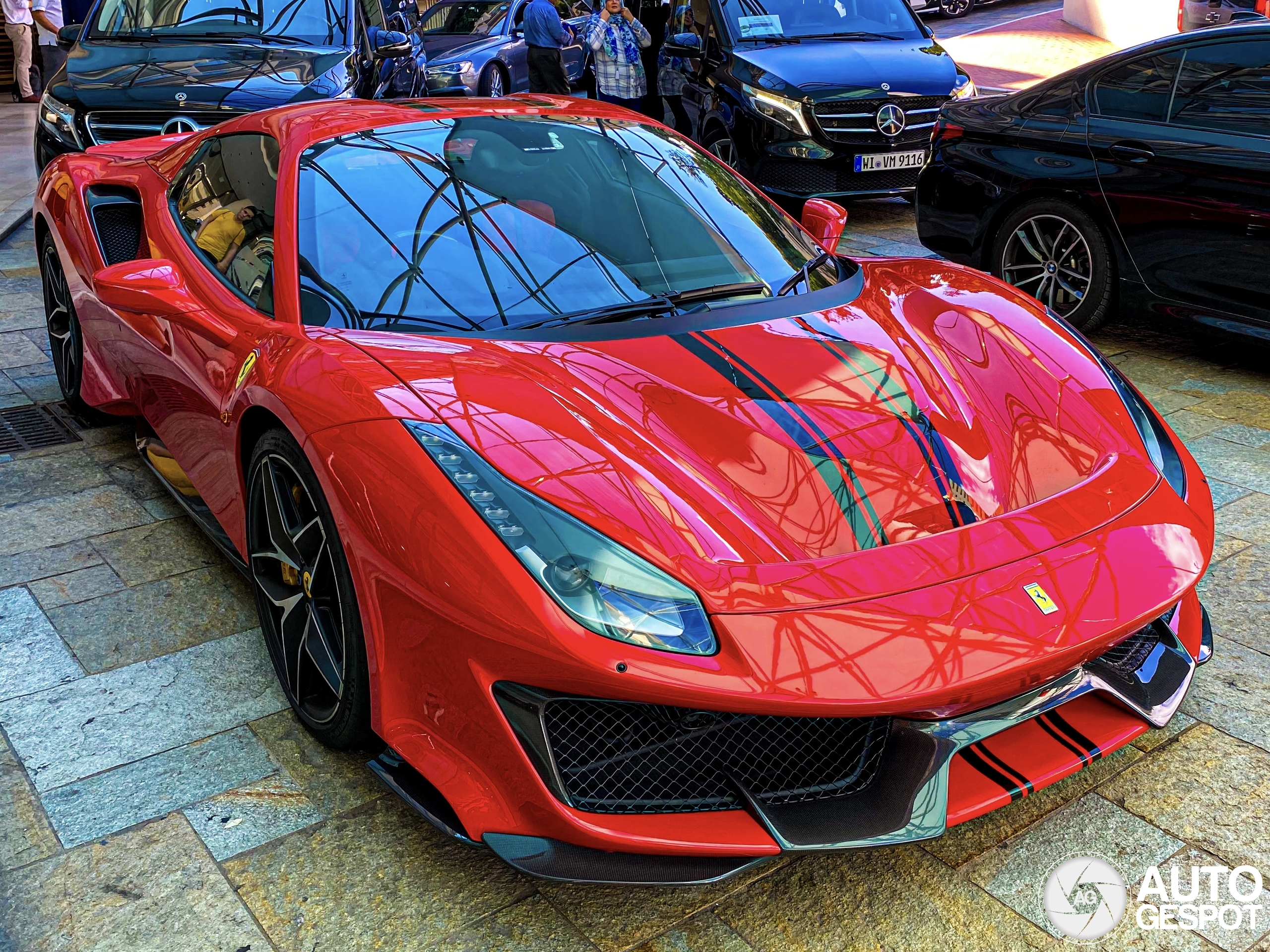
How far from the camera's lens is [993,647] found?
2016 mm

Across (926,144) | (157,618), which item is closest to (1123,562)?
(157,618)

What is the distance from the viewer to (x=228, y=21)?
7.25m

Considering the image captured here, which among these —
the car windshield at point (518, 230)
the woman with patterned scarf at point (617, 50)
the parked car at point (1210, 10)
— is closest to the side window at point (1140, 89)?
the car windshield at point (518, 230)

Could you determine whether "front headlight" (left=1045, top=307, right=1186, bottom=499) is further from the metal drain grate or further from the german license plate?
the german license plate

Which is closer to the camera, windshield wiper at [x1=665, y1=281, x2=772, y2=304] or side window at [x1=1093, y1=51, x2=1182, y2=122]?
windshield wiper at [x1=665, y1=281, x2=772, y2=304]

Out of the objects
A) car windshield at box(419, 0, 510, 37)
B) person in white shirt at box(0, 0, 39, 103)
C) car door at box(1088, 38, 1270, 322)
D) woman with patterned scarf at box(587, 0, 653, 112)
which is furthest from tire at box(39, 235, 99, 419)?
person in white shirt at box(0, 0, 39, 103)

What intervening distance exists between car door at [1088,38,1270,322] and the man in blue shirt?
505cm

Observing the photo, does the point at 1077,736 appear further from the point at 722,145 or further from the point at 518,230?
the point at 722,145

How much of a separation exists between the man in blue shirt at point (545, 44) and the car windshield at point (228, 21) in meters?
2.28

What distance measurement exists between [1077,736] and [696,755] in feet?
2.42

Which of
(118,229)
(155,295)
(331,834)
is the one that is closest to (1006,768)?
(331,834)

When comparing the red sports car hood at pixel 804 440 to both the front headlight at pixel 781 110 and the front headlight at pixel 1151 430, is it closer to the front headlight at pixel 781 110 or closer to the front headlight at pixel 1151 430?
the front headlight at pixel 1151 430

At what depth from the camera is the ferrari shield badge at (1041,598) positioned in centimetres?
210

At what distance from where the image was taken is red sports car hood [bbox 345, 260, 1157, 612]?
215cm
